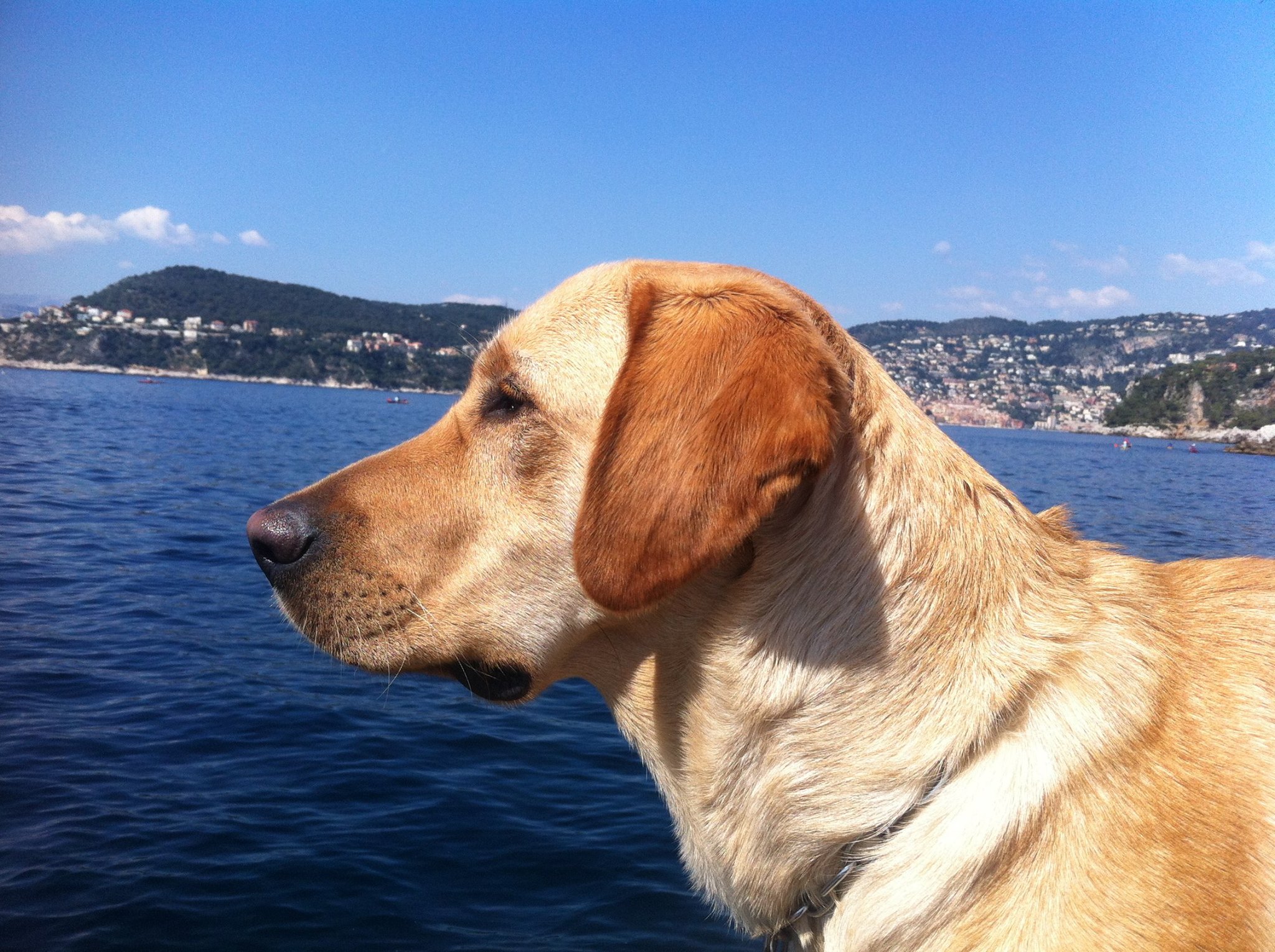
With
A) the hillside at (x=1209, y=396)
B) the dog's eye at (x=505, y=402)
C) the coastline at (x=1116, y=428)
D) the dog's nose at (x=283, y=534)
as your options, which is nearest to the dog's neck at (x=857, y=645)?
the dog's eye at (x=505, y=402)

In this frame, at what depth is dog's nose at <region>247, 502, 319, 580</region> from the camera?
2.82m

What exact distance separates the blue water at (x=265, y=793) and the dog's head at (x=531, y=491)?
540 cm

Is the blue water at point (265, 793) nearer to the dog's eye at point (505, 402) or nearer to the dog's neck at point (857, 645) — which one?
the dog's neck at point (857, 645)

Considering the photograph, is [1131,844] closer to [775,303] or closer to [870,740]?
[870,740]

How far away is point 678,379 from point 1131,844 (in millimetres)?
1593

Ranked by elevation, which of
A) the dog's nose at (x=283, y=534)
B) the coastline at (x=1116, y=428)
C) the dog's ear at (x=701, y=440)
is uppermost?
the dog's ear at (x=701, y=440)

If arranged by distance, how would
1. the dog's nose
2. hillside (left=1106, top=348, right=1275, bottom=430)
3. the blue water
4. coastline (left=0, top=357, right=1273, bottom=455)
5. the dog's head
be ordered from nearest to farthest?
the dog's head → the dog's nose → the blue water → coastline (left=0, top=357, right=1273, bottom=455) → hillside (left=1106, top=348, right=1275, bottom=430)

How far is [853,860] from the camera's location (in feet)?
7.67

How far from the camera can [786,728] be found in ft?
7.82

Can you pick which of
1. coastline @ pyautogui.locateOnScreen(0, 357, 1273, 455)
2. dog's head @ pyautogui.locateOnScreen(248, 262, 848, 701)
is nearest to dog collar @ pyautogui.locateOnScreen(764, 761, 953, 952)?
dog's head @ pyautogui.locateOnScreen(248, 262, 848, 701)

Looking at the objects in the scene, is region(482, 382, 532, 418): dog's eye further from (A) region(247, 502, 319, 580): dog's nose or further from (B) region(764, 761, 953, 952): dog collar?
(B) region(764, 761, 953, 952): dog collar

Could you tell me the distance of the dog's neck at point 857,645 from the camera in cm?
229

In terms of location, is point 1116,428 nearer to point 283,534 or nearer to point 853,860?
point 853,860

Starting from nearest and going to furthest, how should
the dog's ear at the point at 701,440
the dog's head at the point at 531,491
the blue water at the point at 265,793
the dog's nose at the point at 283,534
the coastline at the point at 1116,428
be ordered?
1. the dog's ear at the point at 701,440
2. the dog's head at the point at 531,491
3. the dog's nose at the point at 283,534
4. the blue water at the point at 265,793
5. the coastline at the point at 1116,428
